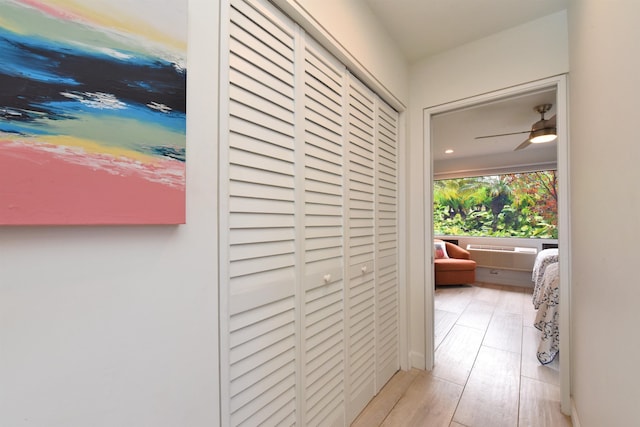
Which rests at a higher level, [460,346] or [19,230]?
[19,230]

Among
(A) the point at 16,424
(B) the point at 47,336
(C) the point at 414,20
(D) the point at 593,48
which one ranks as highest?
(C) the point at 414,20

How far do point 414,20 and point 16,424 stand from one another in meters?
2.47

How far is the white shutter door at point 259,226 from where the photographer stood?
0.96 meters

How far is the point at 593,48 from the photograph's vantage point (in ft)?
3.76

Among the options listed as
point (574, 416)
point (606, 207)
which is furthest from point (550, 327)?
point (606, 207)

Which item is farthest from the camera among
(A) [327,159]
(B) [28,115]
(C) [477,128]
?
(C) [477,128]

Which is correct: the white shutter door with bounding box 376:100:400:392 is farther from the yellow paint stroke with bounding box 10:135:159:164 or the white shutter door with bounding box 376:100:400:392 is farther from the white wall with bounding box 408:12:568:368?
the yellow paint stroke with bounding box 10:135:159:164

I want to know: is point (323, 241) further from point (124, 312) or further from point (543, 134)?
point (543, 134)

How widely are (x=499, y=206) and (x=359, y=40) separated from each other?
17.9 ft

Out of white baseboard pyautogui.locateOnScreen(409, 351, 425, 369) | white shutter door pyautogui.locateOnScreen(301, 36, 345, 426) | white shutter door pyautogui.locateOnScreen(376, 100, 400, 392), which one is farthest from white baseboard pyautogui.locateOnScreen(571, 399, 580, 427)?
white shutter door pyautogui.locateOnScreen(301, 36, 345, 426)

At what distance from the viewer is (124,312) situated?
69 centimetres

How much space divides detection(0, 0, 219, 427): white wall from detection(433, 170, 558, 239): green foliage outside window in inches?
181

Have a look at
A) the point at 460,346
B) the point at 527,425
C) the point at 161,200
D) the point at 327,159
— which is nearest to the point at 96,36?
the point at 161,200

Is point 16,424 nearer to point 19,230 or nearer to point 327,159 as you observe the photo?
point 19,230
